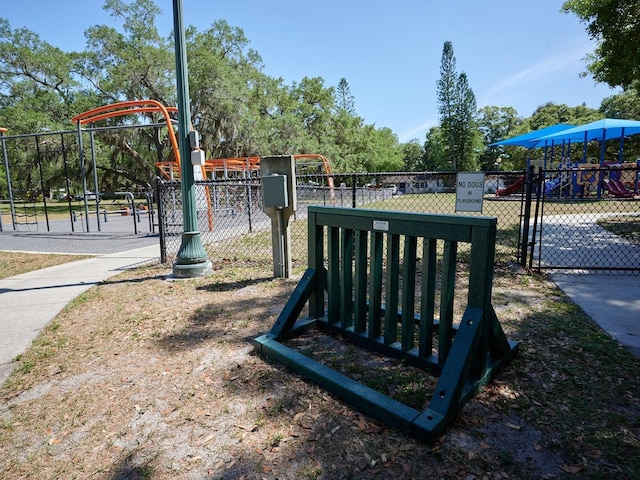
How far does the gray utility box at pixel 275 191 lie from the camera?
5.27m

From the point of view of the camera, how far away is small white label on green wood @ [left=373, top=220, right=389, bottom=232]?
2859 millimetres

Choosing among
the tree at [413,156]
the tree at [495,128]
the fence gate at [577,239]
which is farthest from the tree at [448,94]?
the fence gate at [577,239]

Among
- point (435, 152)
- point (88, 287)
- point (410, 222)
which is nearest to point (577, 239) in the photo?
point (410, 222)

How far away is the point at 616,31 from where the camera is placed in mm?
8406

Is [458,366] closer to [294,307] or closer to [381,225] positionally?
[381,225]

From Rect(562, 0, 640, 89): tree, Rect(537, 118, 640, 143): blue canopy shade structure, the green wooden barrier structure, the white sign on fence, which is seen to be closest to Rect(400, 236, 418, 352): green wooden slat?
the green wooden barrier structure

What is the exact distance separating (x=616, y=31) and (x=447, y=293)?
30.9ft

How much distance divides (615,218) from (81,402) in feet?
45.4

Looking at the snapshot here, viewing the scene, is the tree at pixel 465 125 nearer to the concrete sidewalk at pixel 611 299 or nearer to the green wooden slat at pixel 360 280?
the concrete sidewalk at pixel 611 299

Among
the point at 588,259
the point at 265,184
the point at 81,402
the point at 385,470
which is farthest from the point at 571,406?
the point at 588,259

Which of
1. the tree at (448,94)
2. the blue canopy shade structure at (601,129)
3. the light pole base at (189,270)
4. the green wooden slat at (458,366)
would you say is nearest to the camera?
the green wooden slat at (458,366)

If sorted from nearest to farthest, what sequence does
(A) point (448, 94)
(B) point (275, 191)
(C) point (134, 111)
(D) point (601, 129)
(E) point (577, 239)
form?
(B) point (275, 191) < (E) point (577, 239) < (C) point (134, 111) < (D) point (601, 129) < (A) point (448, 94)

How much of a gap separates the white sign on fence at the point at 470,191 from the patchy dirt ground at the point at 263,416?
1583 mm

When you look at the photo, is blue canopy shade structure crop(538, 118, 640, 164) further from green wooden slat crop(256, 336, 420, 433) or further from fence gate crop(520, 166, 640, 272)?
green wooden slat crop(256, 336, 420, 433)
